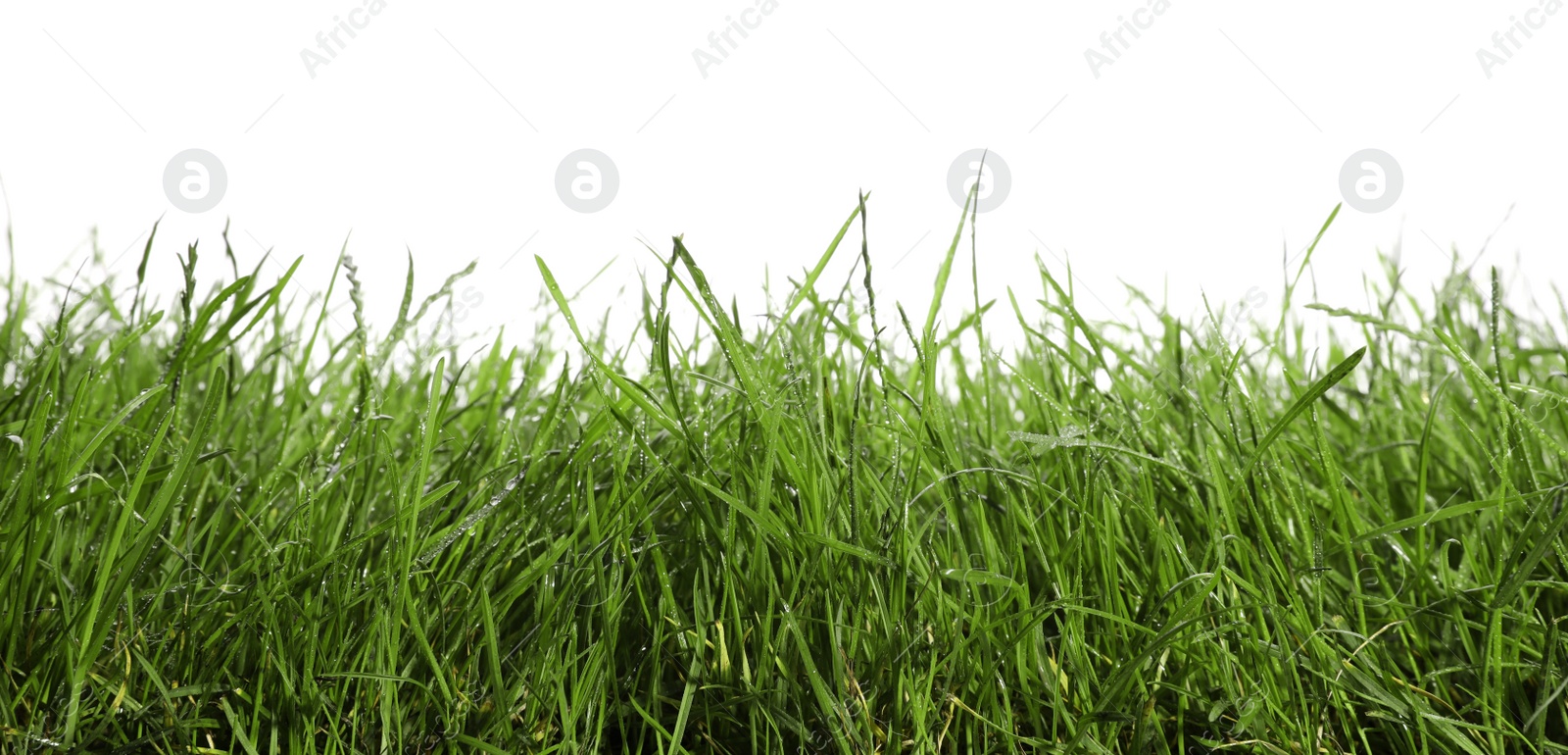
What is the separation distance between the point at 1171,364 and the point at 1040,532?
527 millimetres

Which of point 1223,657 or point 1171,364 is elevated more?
point 1171,364

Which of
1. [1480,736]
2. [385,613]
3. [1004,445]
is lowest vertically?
[1480,736]

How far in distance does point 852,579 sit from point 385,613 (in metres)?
0.34

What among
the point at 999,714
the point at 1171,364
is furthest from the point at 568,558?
the point at 1171,364

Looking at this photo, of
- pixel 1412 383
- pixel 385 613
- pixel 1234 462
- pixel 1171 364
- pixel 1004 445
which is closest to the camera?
pixel 385 613

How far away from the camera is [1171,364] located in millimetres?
1251

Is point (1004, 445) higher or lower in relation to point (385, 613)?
higher

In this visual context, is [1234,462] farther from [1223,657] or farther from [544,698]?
[544,698]

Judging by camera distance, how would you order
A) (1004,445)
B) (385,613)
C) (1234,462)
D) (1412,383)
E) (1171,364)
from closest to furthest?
(385,613), (1234,462), (1004,445), (1171,364), (1412,383)

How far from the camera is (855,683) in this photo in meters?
0.67

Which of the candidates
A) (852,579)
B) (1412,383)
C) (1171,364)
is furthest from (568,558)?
(1412,383)

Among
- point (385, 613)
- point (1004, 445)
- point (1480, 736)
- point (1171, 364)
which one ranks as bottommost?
point (1480, 736)

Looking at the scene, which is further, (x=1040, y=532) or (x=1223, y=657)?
(x=1040, y=532)

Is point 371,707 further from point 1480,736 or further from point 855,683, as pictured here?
point 1480,736
